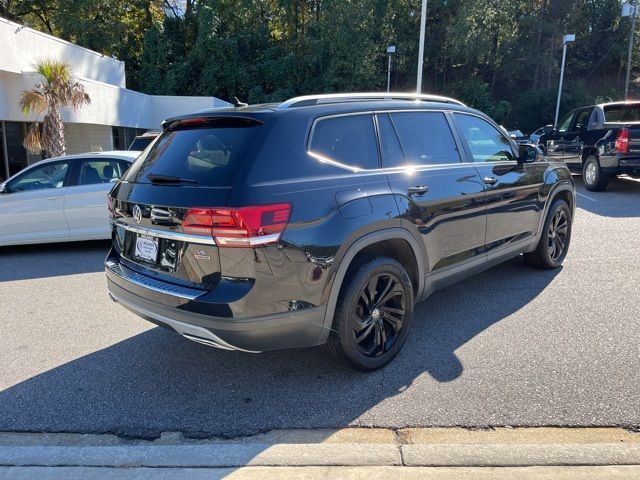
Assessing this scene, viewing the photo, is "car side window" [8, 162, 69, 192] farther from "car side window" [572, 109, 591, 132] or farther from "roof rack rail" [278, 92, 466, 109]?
"car side window" [572, 109, 591, 132]

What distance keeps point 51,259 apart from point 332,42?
26890 millimetres

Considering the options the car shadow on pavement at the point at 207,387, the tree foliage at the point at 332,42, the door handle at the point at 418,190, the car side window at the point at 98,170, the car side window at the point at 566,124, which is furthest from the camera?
the tree foliage at the point at 332,42

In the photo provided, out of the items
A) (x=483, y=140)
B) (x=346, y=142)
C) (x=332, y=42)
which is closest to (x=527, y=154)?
(x=483, y=140)

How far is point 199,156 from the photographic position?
3418 millimetres

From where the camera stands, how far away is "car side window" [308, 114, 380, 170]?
11.3ft

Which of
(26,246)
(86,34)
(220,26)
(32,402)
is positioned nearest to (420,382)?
(32,402)

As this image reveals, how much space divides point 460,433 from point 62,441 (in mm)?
2344

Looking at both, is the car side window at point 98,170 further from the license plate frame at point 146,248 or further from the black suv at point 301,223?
the license plate frame at point 146,248

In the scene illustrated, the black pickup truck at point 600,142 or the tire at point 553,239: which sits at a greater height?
the black pickup truck at point 600,142

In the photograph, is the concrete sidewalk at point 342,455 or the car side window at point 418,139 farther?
the car side window at point 418,139

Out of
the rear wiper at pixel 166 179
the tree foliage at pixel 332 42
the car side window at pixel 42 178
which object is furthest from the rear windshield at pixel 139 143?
the tree foliage at pixel 332 42

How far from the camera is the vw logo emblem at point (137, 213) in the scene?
3416 millimetres

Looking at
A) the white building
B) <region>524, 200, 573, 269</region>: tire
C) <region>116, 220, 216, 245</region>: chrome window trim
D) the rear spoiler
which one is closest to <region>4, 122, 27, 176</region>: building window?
the white building

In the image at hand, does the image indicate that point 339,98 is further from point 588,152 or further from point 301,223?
point 588,152
